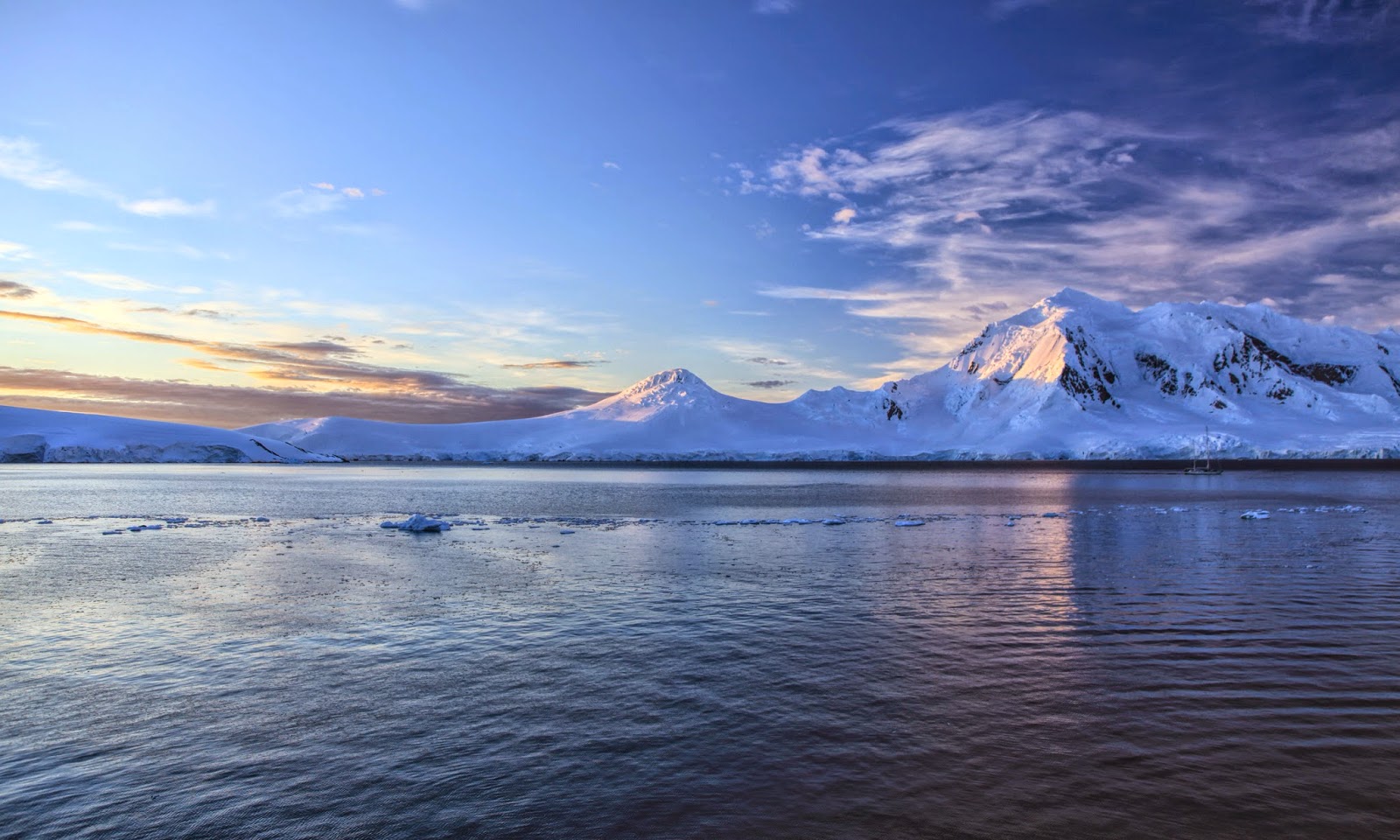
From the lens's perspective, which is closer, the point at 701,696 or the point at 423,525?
the point at 701,696

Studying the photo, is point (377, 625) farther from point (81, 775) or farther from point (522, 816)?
point (522, 816)

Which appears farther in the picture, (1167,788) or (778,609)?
(778,609)

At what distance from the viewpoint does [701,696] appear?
12.8 meters

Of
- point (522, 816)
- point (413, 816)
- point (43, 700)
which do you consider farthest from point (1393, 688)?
point (43, 700)

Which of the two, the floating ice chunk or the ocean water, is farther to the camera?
the floating ice chunk

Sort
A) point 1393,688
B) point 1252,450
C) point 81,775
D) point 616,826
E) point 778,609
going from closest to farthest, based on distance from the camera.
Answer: point 616,826 → point 81,775 → point 1393,688 → point 778,609 → point 1252,450

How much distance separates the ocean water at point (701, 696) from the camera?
8836mm

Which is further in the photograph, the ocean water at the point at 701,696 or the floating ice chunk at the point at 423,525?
the floating ice chunk at the point at 423,525

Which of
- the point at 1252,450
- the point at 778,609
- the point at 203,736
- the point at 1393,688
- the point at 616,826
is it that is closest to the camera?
the point at 616,826

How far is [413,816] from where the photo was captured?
870 cm

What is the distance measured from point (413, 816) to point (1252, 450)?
239 metres

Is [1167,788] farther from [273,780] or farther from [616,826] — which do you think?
[273,780]

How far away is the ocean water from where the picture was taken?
8.84 metres

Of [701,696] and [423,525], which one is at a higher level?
[423,525]
